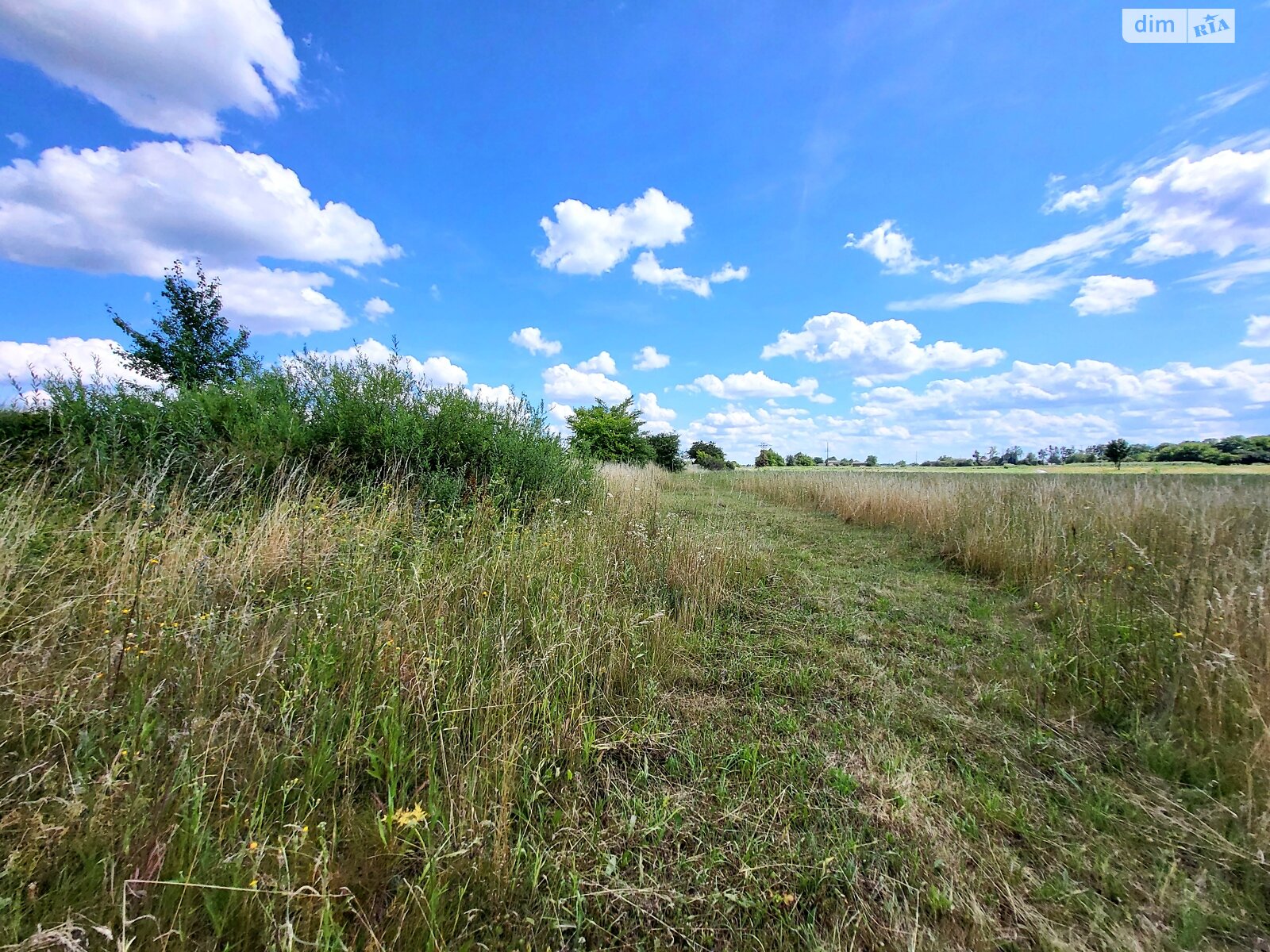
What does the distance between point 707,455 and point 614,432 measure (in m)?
16.4

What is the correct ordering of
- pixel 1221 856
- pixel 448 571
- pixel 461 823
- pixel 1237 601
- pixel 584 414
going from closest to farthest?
1. pixel 461 823
2. pixel 1221 856
3. pixel 1237 601
4. pixel 448 571
5. pixel 584 414

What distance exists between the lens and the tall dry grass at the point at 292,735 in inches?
45.5

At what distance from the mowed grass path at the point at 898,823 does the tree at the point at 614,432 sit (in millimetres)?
15625

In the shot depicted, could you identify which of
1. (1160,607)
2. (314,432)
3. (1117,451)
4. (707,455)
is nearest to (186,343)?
(314,432)

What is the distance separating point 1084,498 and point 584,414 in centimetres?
1776

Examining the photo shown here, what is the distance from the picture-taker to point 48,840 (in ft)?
3.79

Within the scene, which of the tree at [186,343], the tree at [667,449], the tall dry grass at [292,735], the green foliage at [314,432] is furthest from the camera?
the tree at [667,449]

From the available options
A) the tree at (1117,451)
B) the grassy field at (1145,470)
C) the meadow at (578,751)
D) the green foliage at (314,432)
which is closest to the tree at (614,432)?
the grassy field at (1145,470)

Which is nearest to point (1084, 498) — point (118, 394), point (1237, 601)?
point (1237, 601)

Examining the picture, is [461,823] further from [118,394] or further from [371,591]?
[118,394]

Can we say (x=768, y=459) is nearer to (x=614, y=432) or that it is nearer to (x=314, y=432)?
(x=614, y=432)

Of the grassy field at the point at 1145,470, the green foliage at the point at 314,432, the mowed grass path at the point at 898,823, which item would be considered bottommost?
the mowed grass path at the point at 898,823

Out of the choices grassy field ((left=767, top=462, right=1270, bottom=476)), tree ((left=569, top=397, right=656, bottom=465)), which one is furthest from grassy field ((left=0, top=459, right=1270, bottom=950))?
tree ((left=569, top=397, right=656, bottom=465))

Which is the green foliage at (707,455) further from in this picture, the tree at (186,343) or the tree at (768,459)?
the tree at (186,343)
